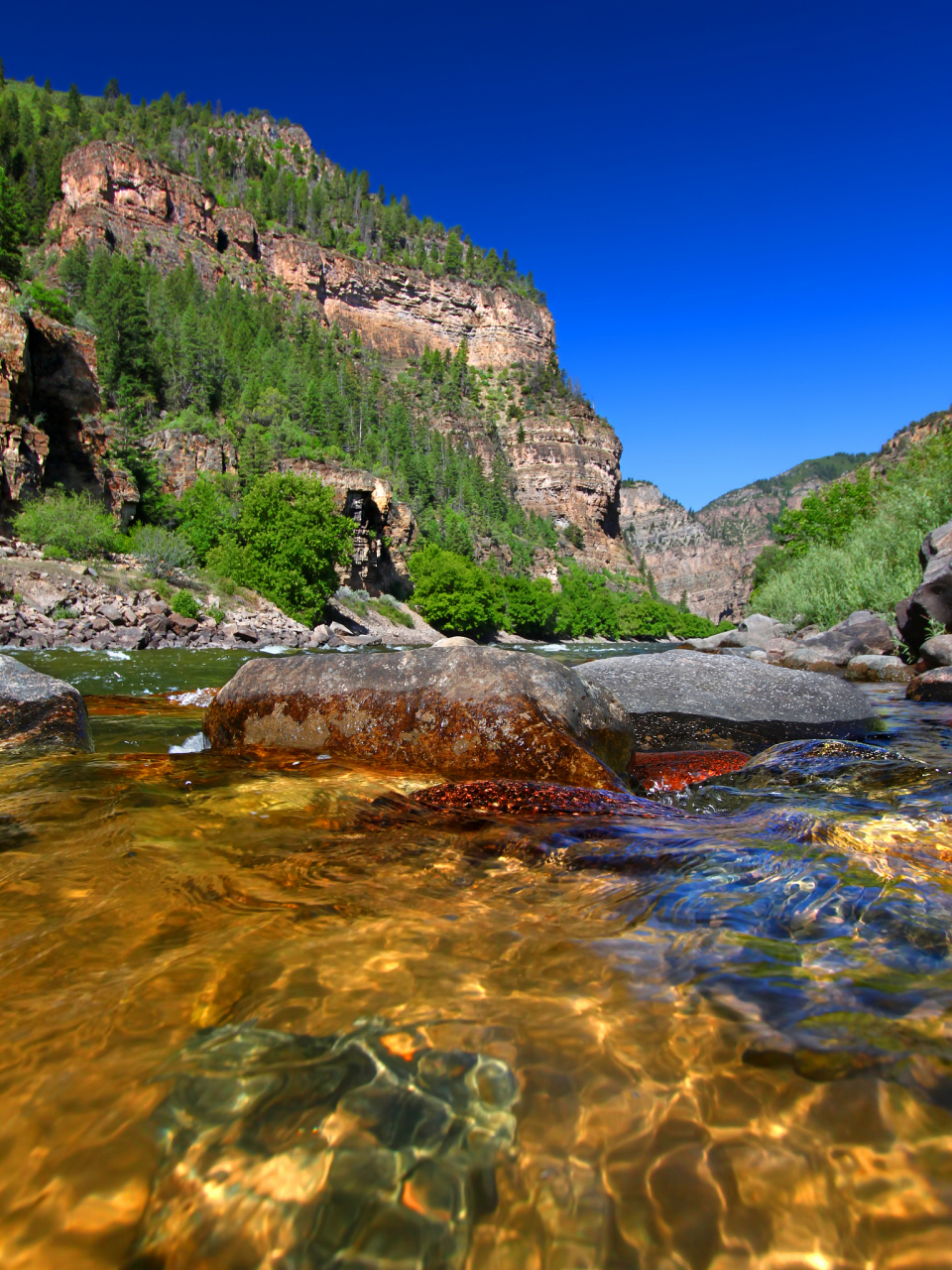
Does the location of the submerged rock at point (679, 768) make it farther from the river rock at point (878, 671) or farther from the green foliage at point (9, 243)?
the green foliage at point (9, 243)

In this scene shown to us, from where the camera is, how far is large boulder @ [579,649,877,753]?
8266 millimetres

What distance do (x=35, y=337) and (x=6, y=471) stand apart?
9553mm

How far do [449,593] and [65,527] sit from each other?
1602 inches

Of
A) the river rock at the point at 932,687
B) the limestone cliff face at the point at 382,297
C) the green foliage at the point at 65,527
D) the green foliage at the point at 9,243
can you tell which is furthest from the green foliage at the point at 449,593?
the river rock at the point at 932,687

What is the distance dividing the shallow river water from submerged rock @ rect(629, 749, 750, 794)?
2619mm

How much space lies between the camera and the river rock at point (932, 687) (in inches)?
410

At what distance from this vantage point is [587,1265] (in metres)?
1.10

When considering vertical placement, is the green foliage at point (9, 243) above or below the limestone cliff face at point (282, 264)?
below

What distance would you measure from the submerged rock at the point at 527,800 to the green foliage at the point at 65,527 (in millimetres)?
36496

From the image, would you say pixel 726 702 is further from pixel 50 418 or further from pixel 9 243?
pixel 9 243

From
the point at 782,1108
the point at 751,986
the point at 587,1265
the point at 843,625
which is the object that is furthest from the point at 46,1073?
the point at 843,625

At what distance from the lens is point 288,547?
5072cm

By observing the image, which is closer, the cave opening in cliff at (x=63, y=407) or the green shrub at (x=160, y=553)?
the cave opening in cliff at (x=63, y=407)

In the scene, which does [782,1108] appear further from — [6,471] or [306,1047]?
[6,471]
